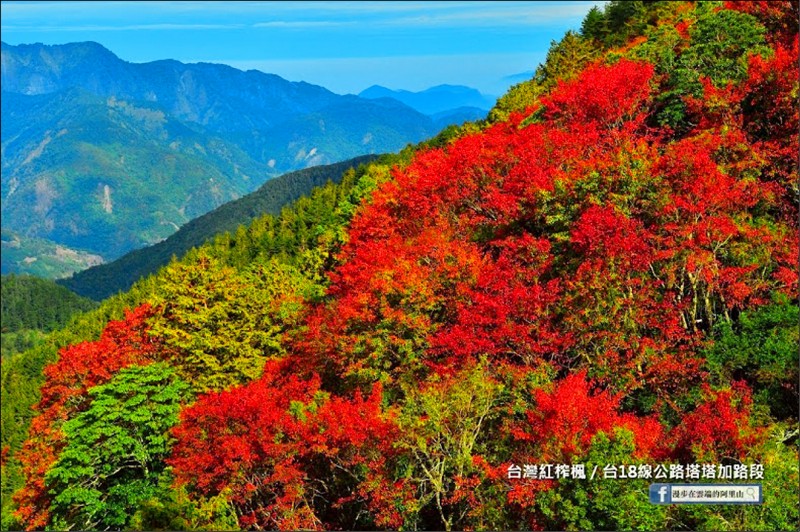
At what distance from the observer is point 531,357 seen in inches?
834

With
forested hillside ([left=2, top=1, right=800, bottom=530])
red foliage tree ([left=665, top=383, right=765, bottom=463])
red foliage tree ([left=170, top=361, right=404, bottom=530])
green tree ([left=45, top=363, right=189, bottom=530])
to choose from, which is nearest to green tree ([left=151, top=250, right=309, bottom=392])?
forested hillside ([left=2, top=1, right=800, bottom=530])

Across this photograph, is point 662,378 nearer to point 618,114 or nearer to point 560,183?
point 560,183

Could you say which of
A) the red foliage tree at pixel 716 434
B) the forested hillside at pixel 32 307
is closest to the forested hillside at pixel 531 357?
the red foliage tree at pixel 716 434

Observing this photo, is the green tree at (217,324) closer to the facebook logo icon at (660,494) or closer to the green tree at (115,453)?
the green tree at (115,453)

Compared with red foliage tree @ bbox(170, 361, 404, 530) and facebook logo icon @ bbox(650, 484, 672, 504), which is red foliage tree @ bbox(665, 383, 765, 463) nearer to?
facebook logo icon @ bbox(650, 484, 672, 504)

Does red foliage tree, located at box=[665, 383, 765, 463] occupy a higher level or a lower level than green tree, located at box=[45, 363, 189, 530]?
higher

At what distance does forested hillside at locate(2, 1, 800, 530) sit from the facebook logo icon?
15 cm

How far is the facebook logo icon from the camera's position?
15.3 metres

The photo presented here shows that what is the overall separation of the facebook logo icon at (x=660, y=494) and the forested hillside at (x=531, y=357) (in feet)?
0.49

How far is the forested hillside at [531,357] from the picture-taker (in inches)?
671

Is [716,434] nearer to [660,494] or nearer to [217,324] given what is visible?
[660,494]

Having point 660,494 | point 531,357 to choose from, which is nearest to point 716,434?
point 660,494

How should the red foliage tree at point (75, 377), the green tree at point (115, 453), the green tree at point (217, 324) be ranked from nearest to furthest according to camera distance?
the green tree at point (115, 453) → the green tree at point (217, 324) → the red foliage tree at point (75, 377)

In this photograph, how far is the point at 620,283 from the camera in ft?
68.3
